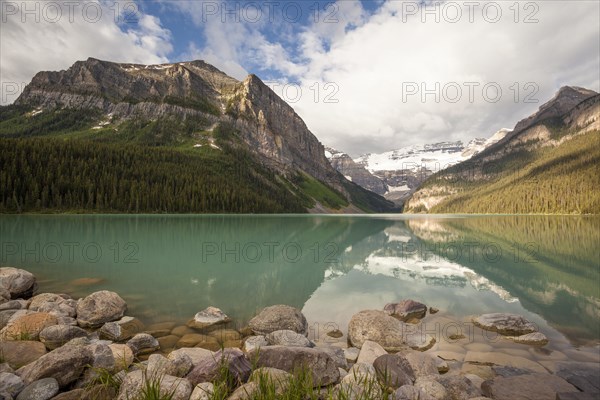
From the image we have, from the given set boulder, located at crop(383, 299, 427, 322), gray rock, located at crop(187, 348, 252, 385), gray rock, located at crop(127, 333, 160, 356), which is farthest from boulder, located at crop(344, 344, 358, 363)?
gray rock, located at crop(127, 333, 160, 356)

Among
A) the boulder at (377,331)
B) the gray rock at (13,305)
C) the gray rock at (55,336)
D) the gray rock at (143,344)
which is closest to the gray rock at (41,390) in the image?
the gray rock at (143,344)

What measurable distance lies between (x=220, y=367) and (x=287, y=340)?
5.80 m

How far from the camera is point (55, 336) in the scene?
1234cm

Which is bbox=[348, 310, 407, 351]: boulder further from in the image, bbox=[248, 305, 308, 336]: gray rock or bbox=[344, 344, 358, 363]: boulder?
bbox=[248, 305, 308, 336]: gray rock

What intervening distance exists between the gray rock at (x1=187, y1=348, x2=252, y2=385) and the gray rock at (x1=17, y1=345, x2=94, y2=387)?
10.1ft

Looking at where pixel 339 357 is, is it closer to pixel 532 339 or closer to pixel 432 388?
pixel 432 388

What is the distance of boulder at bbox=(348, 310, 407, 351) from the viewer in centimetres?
1423

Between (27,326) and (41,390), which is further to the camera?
(27,326)

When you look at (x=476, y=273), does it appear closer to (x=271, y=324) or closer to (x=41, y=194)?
(x=271, y=324)

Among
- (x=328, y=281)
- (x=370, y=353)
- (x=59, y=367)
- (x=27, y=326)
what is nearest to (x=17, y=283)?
(x=27, y=326)

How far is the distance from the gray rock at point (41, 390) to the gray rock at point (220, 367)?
10.3 ft

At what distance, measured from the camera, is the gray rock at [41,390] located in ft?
24.2

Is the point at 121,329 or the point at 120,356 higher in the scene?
the point at 120,356

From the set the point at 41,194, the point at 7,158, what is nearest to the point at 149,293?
the point at 41,194
